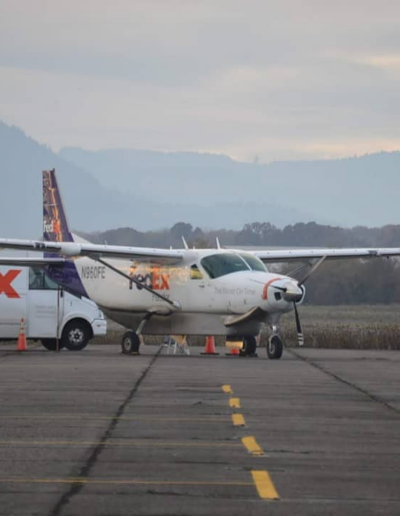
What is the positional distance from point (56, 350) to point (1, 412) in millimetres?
18560

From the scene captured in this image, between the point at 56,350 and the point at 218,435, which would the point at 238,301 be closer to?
the point at 56,350

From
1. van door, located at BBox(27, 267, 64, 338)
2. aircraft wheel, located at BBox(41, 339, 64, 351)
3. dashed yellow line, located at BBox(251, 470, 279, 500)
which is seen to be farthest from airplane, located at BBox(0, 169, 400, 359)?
dashed yellow line, located at BBox(251, 470, 279, 500)

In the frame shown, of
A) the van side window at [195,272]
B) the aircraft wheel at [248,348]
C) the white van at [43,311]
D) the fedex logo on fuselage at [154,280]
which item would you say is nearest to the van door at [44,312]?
the white van at [43,311]

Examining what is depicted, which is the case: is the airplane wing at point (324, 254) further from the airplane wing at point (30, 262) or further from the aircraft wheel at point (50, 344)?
the aircraft wheel at point (50, 344)

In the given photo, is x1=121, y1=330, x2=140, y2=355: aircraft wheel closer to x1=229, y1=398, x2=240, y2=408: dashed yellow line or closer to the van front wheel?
the van front wheel

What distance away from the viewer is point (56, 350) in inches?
1304

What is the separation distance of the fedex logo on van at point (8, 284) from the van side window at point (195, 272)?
17.4 ft

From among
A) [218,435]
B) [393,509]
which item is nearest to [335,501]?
[393,509]

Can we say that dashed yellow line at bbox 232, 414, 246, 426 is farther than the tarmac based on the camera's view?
Yes

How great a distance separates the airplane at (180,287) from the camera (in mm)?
28281

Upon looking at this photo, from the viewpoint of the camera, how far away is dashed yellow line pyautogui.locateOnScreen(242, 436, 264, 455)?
37.3ft

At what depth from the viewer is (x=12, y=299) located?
32.6 meters

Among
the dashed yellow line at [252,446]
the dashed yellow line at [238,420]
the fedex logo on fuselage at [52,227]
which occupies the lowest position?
the dashed yellow line at [252,446]

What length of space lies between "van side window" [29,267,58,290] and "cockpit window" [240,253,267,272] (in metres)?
5.92
